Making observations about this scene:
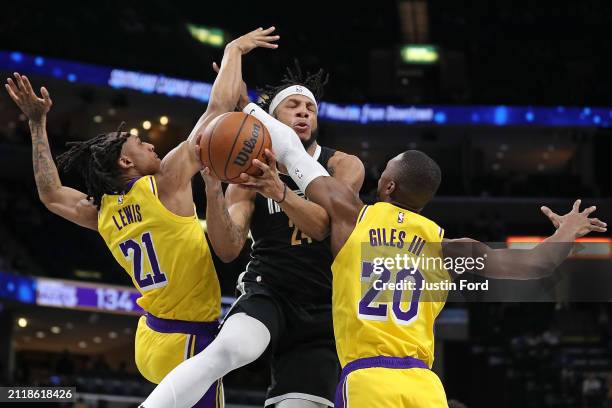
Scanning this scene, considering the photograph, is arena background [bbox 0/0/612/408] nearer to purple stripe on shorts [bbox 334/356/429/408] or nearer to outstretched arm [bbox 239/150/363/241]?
purple stripe on shorts [bbox 334/356/429/408]

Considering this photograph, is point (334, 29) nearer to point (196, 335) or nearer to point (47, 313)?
point (47, 313)

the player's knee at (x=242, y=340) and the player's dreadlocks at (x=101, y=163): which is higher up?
the player's dreadlocks at (x=101, y=163)

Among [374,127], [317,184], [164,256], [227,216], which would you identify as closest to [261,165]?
[317,184]

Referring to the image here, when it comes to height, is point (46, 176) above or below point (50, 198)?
above

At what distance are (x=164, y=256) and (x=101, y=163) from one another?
2.37 feet

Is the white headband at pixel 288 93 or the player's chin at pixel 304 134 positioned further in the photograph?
the white headband at pixel 288 93

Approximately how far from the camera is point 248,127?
15.5 ft

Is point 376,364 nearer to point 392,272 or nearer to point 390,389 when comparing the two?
point 390,389

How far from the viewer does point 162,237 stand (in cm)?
548

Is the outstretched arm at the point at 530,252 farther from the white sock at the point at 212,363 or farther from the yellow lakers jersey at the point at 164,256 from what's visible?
the yellow lakers jersey at the point at 164,256

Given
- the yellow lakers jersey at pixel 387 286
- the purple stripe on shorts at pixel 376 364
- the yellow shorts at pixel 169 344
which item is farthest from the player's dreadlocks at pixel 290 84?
the purple stripe on shorts at pixel 376 364

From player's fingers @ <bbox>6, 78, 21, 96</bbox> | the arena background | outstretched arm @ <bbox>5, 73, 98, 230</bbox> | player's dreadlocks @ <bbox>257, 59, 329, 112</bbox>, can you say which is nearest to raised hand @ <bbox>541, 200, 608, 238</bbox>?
player's dreadlocks @ <bbox>257, 59, 329, 112</bbox>

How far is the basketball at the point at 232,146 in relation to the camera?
15.2ft

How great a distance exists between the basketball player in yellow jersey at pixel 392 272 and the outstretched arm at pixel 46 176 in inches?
67.3
